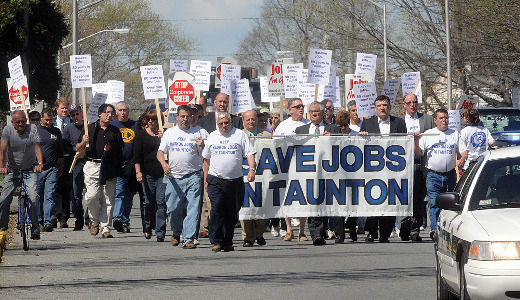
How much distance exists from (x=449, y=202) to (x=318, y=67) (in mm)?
13127

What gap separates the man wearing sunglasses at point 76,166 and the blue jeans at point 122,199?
863 millimetres

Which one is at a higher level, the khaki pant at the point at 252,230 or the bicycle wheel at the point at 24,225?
the bicycle wheel at the point at 24,225

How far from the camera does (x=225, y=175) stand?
16.3 m

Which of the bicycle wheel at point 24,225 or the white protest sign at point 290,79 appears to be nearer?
the bicycle wheel at point 24,225

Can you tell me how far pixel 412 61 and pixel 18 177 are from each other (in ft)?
95.3

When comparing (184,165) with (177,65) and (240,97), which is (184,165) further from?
(177,65)

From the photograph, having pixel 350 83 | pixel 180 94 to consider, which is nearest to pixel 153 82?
pixel 180 94

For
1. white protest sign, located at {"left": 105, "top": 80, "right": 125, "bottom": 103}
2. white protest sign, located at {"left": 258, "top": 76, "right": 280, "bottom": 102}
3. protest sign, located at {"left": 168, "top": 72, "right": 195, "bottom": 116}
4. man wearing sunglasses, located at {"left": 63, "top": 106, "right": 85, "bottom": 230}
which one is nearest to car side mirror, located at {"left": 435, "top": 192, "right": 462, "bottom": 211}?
man wearing sunglasses, located at {"left": 63, "top": 106, "right": 85, "bottom": 230}

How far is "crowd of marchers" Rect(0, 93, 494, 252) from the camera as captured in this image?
54.0ft

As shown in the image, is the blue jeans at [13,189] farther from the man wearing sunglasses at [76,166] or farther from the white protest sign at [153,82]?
the white protest sign at [153,82]

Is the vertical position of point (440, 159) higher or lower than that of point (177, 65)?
lower

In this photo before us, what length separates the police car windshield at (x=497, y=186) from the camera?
9.86 meters

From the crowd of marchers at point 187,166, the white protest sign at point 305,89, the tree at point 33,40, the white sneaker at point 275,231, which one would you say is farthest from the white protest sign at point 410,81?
the tree at point 33,40

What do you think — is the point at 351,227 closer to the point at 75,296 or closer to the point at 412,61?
the point at 75,296
